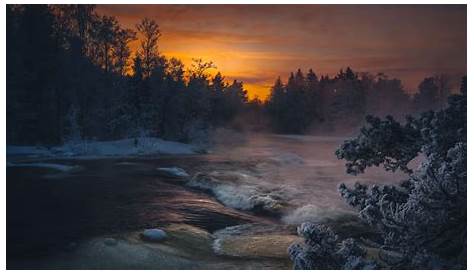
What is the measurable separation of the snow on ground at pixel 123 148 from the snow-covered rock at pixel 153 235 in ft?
4.63

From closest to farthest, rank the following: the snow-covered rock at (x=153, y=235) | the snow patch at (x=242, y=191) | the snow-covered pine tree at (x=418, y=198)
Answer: the snow-covered pine tree at (x=418, y=198)
the snow-covered rock at (x=153, y=235)
the snow patch at (x=242, y=191)

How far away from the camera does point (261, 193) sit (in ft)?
24.6

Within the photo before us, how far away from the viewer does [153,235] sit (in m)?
6.28

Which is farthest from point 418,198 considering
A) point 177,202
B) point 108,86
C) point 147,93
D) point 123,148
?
point 108,86

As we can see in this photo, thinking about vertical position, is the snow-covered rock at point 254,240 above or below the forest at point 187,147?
below

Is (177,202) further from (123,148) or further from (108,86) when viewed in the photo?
(108,86)

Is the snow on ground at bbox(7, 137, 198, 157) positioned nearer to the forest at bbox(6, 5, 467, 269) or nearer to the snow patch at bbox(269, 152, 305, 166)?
the forest at bbox(6, 5, 467, 269)

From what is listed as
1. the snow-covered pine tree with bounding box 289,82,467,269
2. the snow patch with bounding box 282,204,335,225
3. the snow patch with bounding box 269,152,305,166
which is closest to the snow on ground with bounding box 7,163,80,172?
the snow patch with bounding box 269,152,305,166

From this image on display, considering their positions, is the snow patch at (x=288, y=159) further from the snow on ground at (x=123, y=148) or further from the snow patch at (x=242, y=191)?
the snow on ground at (x=123, y=148)

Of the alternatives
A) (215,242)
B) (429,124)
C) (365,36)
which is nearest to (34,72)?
(215,242)

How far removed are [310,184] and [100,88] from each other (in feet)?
12.4

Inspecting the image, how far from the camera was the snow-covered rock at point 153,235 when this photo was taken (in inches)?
245

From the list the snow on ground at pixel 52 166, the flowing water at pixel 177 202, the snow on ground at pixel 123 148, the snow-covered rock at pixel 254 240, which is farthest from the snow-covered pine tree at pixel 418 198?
the snow on ground at pixel 52 166

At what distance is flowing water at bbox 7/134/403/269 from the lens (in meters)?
5.82
